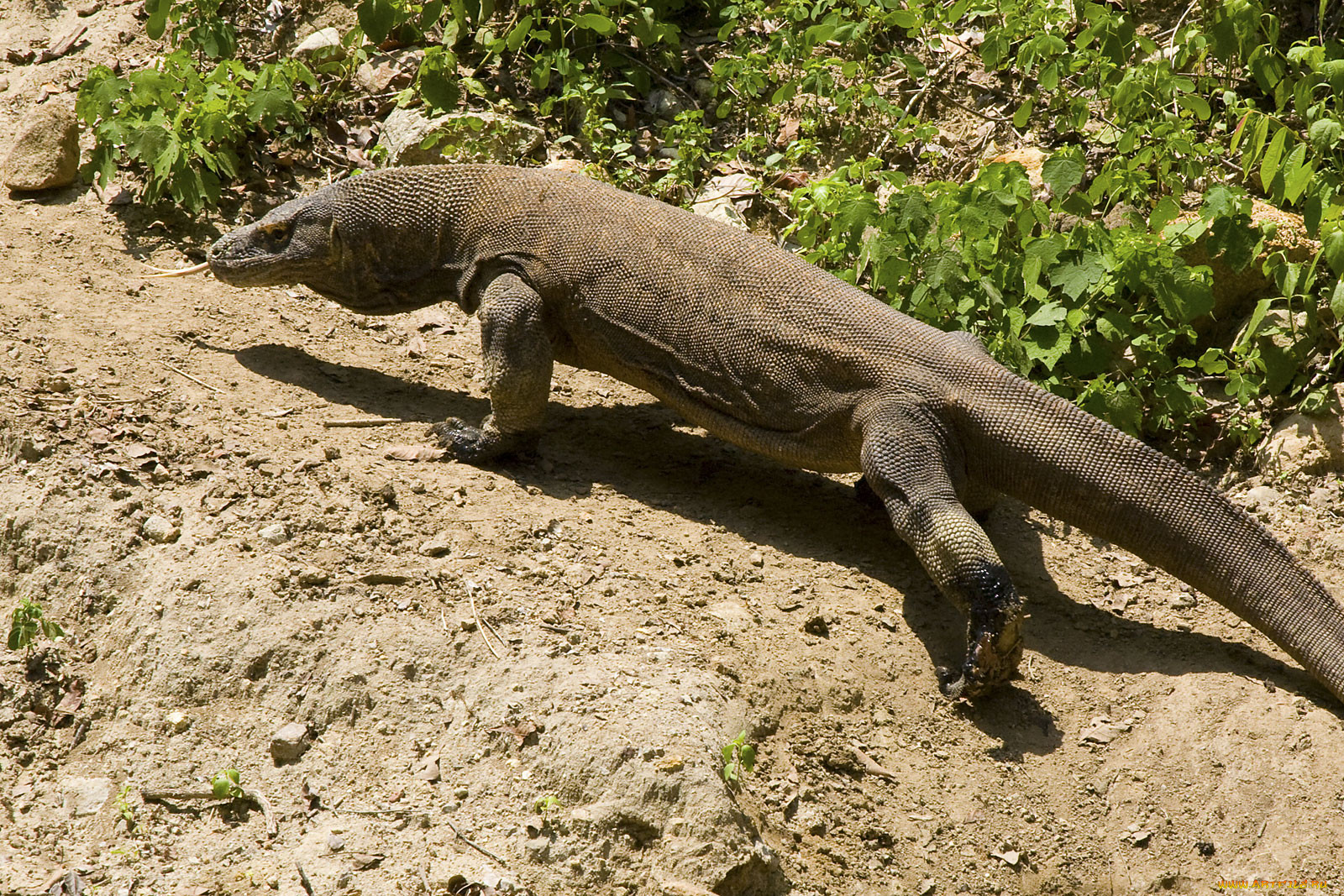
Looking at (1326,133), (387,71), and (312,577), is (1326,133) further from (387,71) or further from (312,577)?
(387,71)

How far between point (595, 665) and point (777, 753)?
0.66 metres

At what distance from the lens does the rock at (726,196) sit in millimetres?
6801

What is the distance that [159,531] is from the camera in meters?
4.16

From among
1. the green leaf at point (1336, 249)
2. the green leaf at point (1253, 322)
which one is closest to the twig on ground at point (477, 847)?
the green leaf at point (1253, 322)

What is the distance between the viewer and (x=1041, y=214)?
534 cm

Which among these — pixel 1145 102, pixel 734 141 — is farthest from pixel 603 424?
pixel 1145 102

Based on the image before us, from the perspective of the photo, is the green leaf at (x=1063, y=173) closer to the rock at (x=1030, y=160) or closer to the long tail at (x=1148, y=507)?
the rock at (x=1030, y=160)

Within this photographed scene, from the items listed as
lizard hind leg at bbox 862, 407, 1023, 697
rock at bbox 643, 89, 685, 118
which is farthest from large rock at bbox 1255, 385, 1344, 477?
rock at bbox 643, 89, 685, 118

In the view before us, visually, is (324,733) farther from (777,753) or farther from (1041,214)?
(1041,214)

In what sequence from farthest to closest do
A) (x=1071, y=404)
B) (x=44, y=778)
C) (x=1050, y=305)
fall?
(x=1050, y=305), (x=1071, y=404), (x=44, y=778)

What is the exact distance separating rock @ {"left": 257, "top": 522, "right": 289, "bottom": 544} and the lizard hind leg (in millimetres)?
2182

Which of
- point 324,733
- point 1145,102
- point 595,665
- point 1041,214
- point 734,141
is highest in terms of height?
point 1145,102

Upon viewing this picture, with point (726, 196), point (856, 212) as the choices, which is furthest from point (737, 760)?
point (726, 196)

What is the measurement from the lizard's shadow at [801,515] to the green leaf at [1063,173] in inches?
57.5
